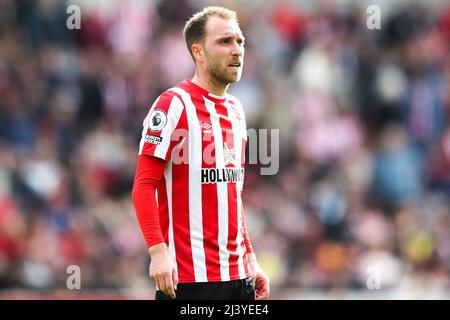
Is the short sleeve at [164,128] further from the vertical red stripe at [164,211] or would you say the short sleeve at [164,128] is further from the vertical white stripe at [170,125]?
the vertical red stripe at [164,211]

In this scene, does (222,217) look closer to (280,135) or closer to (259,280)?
(259,280)

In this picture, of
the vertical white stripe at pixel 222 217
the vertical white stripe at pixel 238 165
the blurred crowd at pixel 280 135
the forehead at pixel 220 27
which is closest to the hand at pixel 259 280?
the vertical white stripe at pixel 238 165

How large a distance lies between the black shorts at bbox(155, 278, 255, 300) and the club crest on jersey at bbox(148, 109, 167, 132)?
0.80 metres

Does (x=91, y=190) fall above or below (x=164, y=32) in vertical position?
below

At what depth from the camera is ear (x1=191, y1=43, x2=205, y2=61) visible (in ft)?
16.1

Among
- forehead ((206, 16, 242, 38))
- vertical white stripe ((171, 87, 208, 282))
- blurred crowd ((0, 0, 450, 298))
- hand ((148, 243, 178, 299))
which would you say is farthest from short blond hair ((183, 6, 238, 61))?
blurred crowd ((0, 0, 450, 298))

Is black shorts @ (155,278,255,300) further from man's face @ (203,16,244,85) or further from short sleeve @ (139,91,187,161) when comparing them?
man's face @ (203,16,244,85)

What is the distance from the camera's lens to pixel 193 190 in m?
4.72

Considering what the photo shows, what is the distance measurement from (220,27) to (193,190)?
0.88 meters
